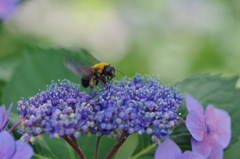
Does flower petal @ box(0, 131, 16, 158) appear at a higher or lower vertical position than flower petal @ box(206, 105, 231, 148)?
lower

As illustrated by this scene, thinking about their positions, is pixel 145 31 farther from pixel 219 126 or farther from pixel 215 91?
pixel 219 126

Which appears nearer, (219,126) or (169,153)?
(169,153)

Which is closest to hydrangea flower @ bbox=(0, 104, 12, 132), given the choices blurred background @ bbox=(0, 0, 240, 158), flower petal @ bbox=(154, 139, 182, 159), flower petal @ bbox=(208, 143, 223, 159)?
flower petal @ bbox=(154, 139, 182, 159)

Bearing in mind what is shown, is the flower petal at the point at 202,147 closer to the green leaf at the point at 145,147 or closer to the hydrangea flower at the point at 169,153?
the hydrangea flower at the point at 169,153

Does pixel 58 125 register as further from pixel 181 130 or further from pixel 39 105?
pixel 181 130

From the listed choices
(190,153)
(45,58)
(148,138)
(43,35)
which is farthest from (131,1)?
(190,153)

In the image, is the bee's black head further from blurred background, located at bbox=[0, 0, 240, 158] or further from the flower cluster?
blurred background, located at bbox=[0, 0, 240, 158]

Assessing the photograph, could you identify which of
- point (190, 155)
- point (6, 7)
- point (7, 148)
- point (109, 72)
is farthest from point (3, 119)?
point (6, 7)

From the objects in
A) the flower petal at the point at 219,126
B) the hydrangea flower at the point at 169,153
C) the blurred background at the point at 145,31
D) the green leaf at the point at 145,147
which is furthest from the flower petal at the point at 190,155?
the blurred background at the point at 145,31
